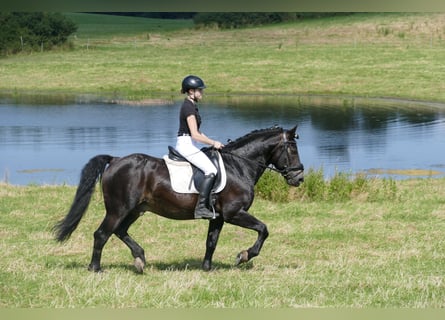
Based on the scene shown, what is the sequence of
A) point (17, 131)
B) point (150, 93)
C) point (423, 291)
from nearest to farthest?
1. point (423, 291)
2. point (17, 131)
3. point (150, 93)

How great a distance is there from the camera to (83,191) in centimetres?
966

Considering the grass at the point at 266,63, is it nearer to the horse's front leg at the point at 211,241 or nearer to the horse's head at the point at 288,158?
the horse's head at the point at 288,158

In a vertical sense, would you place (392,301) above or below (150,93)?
above

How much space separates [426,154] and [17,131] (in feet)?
59.6

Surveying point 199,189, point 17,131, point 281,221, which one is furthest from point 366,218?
point 17,131

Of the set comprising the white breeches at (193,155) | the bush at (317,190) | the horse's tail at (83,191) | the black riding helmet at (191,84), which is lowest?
the bush at (317,190)

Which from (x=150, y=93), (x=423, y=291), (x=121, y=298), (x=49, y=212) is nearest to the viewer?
(x=121, y=298)

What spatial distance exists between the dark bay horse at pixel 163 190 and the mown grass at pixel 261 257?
46 centimetres

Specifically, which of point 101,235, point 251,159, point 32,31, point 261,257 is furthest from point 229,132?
point 32,31

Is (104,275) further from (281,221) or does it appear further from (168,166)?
(281,221)

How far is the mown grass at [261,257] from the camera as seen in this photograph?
7.09 meters

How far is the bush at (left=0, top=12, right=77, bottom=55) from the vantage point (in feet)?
190

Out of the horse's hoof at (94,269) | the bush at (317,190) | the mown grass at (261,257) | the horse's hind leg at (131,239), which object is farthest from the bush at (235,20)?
the horse's hoof at (94,269)

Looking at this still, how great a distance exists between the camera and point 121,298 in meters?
6.66
